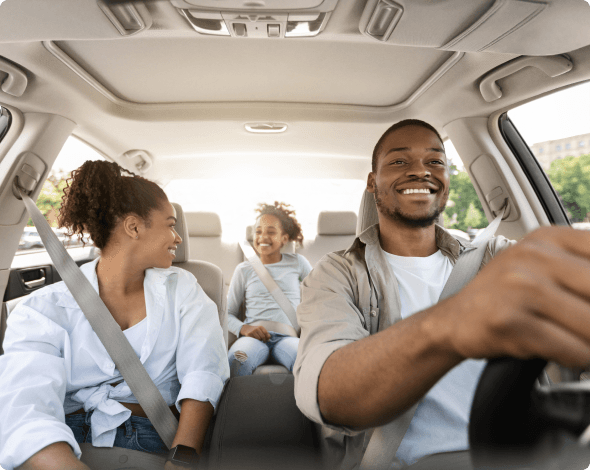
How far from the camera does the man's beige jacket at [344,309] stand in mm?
780

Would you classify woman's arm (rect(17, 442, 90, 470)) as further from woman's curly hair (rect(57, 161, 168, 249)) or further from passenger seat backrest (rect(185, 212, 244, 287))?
passenger seat backrest (rect(185, 212, 244, 287))

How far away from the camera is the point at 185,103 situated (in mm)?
1849

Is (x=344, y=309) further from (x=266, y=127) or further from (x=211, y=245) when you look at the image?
(x=211, y=245)

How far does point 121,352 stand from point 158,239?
0.39m

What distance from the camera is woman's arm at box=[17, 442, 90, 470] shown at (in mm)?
830

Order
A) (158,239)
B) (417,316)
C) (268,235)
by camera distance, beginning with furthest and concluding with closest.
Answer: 1. (268,235)
2. (158,239)
3. (417,316)

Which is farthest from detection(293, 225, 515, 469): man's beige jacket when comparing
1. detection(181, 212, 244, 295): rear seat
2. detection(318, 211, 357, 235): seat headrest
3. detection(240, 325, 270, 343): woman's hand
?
detection(181, 212, 244, 295): rear seat

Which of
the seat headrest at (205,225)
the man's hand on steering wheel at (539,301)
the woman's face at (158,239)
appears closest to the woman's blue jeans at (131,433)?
the woman's face at (158,239)

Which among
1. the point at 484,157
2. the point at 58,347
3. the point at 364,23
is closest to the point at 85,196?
the point at 58,347

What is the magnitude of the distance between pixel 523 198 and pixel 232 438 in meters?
1.61

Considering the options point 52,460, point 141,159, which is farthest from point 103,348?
point 141,159

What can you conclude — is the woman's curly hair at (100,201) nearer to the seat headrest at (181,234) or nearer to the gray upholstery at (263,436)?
the seat headrest at (181,234)

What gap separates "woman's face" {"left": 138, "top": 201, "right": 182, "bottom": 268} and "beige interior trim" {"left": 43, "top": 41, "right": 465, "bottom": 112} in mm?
678

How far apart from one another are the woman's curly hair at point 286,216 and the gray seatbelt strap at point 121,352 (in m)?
1.79
